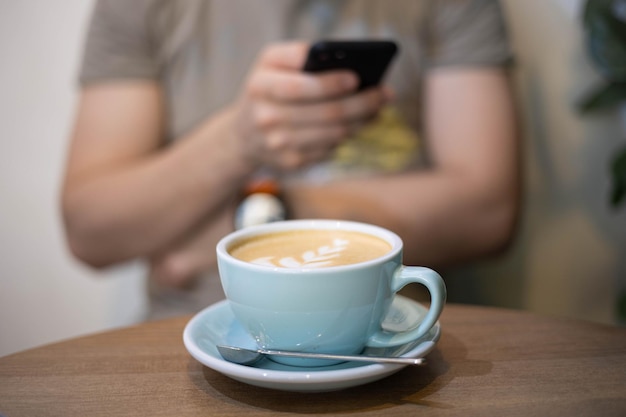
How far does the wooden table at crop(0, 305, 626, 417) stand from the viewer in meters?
0.42

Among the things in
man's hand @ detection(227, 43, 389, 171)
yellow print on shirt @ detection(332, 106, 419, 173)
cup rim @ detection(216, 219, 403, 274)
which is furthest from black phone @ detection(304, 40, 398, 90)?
cup rim @ detection(216, 219, 403, 274)

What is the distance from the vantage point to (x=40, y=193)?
142cm

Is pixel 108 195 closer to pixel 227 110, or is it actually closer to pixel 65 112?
pixel 227 110

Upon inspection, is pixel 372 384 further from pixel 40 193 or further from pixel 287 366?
pixel 40 193

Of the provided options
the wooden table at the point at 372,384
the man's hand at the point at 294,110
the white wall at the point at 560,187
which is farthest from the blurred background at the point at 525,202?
the wooden table at the point at 372,384

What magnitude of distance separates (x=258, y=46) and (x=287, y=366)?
80 cm

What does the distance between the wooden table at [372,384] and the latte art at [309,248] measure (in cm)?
9

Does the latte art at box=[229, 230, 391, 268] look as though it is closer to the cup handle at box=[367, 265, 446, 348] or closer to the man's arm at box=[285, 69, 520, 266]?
the cup handle at box=[367, 265, 446, 348]

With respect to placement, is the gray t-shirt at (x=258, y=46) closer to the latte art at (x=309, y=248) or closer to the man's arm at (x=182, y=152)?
the man's arm at (x=182, y=152)

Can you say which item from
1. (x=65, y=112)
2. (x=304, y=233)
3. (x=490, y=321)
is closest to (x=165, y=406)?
(x=304, y=233)

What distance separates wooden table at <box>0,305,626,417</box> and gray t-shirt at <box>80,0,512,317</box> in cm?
61

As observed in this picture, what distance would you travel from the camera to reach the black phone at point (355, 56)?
0.85m

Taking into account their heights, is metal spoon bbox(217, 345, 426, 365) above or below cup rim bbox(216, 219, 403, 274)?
below

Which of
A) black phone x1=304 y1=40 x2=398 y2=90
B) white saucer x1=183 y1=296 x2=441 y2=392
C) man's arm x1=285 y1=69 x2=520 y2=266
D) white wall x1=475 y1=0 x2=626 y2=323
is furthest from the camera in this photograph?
white wall x1=475 y1=0 x2=626 y2=323
